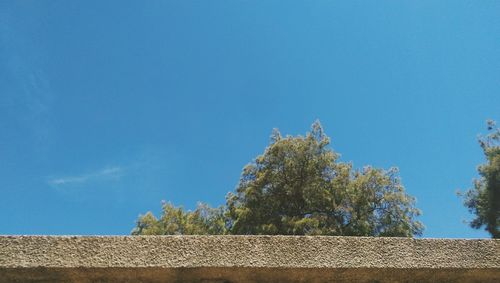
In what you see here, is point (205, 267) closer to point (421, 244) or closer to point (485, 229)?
point (421, 244)

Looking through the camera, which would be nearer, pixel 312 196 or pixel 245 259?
pixel 245 259

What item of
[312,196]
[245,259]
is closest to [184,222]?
[312,196]

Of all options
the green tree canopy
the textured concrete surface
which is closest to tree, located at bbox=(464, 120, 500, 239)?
the green tree canopy

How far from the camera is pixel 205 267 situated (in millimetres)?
2244

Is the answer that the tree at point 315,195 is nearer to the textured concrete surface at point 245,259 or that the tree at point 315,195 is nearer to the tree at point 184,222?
the tree at point 184,222

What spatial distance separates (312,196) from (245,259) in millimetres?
20352

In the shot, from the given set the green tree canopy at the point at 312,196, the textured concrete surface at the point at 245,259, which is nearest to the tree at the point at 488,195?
the green tree canopy at the point at 312,196

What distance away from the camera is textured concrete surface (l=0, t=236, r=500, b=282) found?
2.20 metres

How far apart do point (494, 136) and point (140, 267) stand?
2748 cm

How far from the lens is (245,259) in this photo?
2283 mm

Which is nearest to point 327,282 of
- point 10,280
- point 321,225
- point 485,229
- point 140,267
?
point 140,267

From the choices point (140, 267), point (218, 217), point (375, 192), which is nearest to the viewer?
point (140, 267)

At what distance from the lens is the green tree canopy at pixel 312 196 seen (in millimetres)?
21734

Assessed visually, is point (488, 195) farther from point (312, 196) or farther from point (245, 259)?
point (245, 259)
